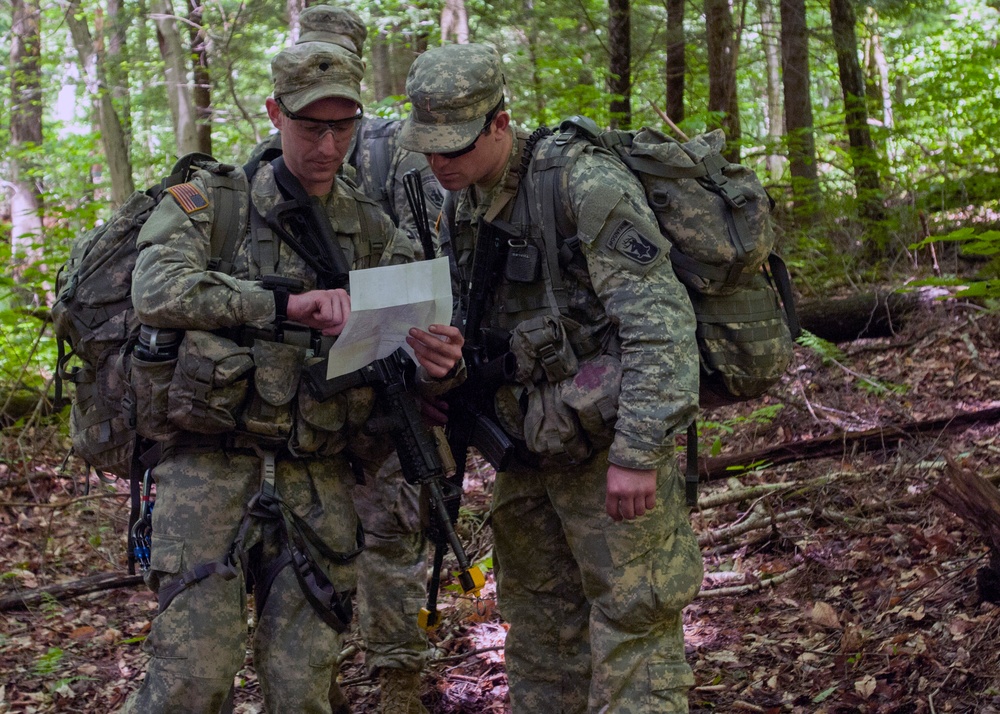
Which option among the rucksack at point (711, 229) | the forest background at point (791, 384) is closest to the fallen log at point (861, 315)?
the forest background at point (791, 384)

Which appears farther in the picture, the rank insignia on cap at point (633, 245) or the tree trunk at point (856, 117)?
the tree trunk at point (856, 117)

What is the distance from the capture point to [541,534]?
3.36 meters

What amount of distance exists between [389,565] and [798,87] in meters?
8.61

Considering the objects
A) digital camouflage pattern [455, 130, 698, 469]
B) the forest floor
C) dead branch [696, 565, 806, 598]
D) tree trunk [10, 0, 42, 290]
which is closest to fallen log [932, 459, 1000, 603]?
the forest floor

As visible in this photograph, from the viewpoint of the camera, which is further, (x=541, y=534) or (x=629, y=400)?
(x=541, y=534)

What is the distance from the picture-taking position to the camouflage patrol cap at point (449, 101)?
2900 millimetres

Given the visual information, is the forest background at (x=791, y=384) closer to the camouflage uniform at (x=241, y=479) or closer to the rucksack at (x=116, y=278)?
the camouflage uniform at (x=241, y=479)

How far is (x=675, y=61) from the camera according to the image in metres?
8.39

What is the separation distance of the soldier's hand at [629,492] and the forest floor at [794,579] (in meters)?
0.60

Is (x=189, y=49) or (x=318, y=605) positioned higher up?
(x=189, y=49)

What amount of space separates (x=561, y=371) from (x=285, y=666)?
1.32 meters

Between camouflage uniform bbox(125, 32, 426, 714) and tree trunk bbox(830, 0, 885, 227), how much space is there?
288 inches

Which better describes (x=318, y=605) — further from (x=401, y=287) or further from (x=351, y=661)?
(x=351, y=661)

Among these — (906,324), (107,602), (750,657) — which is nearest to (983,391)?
(906,324)
